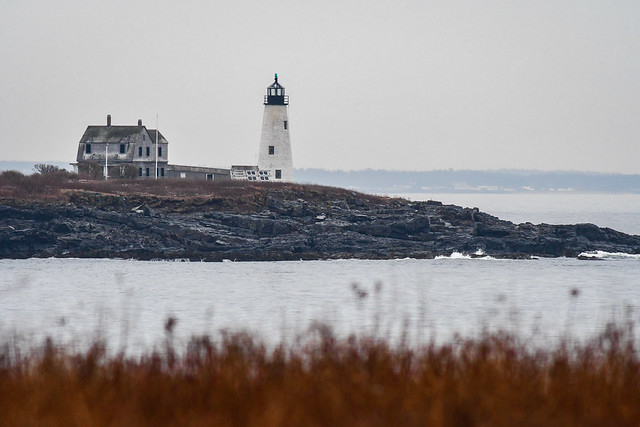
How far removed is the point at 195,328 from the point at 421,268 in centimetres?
2183

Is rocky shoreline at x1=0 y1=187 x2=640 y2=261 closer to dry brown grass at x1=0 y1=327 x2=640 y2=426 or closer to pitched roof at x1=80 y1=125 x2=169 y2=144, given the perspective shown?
pitched roof at x1=80 y1=125 x2=169 y2=144

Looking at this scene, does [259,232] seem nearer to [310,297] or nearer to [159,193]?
[159,193]

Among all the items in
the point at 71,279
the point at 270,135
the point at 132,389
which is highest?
the point at 270,135

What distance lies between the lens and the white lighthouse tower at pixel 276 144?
7644cm

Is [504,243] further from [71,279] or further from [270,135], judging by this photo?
[270,135]

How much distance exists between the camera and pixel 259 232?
5053 cm

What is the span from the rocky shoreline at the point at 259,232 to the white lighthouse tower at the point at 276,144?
19.9 metres

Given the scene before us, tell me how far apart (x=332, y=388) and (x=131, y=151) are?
7018 centimetres

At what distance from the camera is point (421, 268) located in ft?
148

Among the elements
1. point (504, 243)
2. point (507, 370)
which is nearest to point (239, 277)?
point (504, 243)

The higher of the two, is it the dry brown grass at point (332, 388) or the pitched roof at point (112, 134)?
the pitched roof at point (112, 134)

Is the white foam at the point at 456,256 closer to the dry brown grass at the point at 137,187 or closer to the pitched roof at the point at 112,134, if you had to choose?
the dry brown grass at the point at 137,187

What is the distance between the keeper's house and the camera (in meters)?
77.7

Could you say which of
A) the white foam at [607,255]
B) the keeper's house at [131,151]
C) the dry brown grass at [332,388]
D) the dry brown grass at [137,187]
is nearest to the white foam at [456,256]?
the white foam at [607,255]
